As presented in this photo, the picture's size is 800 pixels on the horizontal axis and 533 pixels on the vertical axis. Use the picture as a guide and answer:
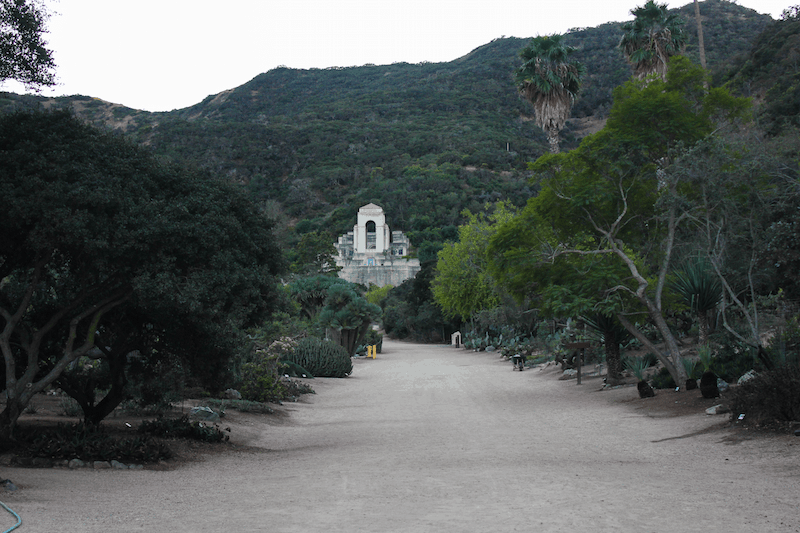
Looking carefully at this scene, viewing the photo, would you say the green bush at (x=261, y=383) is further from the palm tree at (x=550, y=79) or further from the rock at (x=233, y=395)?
the palm tree at (x=550, y=79)

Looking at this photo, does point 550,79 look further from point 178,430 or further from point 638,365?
point 178,430

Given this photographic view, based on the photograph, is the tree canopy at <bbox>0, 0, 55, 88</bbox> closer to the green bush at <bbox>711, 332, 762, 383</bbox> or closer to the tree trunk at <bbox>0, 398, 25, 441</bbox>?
the tree trunk at <bbox>0, 398, 25, 441</bbox>

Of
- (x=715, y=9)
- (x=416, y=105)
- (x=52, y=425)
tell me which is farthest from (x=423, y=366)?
(x=715, y=9)

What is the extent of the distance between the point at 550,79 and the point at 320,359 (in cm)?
2131

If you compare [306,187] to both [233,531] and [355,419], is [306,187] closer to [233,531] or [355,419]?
[355,419]

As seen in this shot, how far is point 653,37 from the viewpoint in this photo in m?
33.6

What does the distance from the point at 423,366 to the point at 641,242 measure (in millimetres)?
15225

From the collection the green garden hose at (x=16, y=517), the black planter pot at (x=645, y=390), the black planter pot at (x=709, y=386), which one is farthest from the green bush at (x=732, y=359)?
the green garden hose at (x=16, y=517)

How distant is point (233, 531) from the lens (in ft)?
17.9

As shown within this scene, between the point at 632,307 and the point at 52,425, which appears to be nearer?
the point at 52,425

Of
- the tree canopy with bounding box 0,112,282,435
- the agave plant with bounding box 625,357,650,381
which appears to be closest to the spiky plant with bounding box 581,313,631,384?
the agave plant with bounding box 625,357,650,381

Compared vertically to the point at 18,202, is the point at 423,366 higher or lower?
lower

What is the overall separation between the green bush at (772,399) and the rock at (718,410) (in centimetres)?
120

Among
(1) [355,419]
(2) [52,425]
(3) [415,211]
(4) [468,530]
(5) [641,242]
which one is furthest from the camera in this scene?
(3) [415,211]
